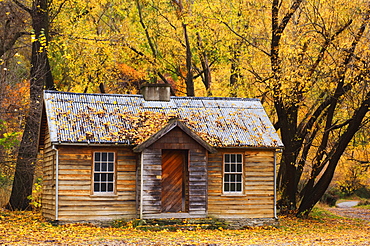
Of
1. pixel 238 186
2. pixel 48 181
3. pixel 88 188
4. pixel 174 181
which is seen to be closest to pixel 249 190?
pixel 238 186

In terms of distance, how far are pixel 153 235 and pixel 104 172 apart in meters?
3.40

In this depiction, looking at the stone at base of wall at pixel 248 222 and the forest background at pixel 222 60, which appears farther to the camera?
the forest background at pixel 222 60

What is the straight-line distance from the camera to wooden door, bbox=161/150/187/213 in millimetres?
19594

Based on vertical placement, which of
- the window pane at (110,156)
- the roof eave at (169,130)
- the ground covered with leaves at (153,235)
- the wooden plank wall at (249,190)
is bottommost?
the ground covered with leaves at (153,235)

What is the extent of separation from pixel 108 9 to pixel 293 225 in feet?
62.0

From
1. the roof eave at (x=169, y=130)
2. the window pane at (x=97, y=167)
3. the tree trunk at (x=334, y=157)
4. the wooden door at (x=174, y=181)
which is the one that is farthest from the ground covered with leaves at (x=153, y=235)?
the roof eave at (x=169, y=130)

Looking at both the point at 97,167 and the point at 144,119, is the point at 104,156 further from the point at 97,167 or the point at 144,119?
the point at 144,119

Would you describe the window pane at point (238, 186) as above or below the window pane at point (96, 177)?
below

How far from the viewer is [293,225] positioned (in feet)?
73.0

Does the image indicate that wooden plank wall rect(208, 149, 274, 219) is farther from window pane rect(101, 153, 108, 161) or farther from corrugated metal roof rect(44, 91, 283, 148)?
window pane rect(101, 153, 108, 161)

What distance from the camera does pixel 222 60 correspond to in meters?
31.1

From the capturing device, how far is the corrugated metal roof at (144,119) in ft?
62.4

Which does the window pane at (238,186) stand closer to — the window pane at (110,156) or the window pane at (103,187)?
the window pane at (110,156)

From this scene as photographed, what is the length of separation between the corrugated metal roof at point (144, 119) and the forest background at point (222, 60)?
6.36 feet
